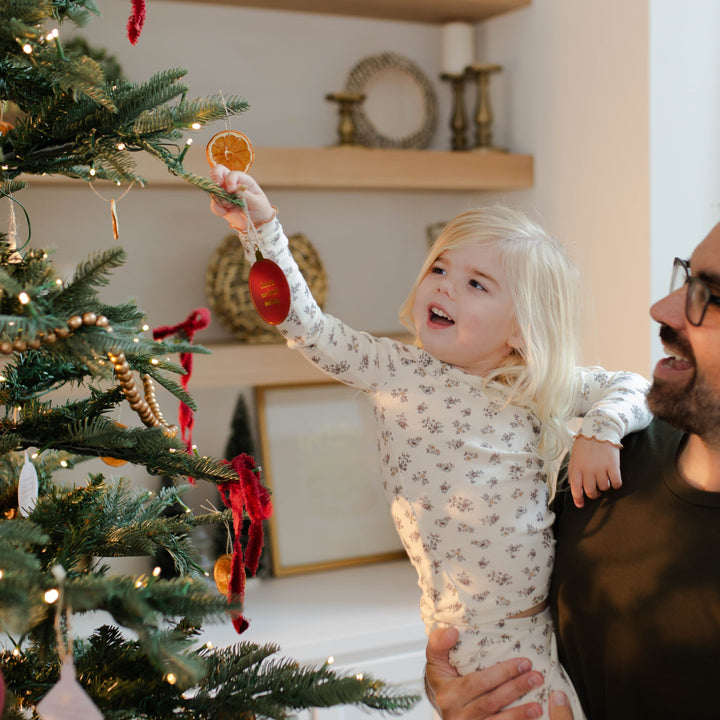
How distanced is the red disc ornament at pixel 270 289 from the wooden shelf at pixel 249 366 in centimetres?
95

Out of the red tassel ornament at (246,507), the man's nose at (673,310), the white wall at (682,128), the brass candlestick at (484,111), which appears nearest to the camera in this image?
the red tassel ornament at (246,507)

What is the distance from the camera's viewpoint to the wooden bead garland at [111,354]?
69 centimetres

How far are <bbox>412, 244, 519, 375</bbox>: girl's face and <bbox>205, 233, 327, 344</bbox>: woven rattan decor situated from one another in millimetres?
816

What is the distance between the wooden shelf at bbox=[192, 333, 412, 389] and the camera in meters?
1.92

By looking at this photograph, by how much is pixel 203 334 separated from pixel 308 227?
41 centimetres

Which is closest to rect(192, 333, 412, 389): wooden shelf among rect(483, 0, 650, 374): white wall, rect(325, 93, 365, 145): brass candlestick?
rect(325, 93, 365, 145): brass candlestick

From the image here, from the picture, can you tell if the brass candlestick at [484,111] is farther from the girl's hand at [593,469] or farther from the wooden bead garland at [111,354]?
the wooden bead garland at [111,354]

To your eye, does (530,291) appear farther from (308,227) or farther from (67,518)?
(308,227)

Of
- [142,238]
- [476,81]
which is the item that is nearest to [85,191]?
[142,238]

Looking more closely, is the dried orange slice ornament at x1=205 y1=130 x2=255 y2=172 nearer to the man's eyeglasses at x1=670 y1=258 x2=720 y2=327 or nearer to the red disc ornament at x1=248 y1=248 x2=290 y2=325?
the red disc ornament at x1=248 y1=248 x2=290 y2=325

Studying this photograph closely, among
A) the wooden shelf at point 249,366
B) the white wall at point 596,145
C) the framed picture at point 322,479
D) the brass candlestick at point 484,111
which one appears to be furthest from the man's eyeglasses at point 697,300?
the framed picture at point 322,479

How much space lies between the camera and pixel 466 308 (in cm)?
118

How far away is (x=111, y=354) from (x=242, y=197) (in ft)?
0.86

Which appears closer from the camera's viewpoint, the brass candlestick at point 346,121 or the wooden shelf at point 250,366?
the wooden shelf at point 250,366
